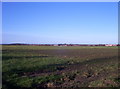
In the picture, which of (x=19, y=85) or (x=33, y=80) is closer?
(x=19, y=85)

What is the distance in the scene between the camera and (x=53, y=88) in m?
10.2

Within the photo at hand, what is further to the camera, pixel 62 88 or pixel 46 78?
pixel 46 78

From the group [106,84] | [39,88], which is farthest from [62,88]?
[106,84]

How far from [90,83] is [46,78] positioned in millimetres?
3171

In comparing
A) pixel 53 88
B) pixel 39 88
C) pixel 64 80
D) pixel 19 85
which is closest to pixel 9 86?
pixel 19 85

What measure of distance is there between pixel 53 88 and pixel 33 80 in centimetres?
202

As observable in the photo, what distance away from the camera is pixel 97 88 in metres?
10.2

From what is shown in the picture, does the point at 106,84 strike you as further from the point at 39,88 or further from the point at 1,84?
the point at 1,84

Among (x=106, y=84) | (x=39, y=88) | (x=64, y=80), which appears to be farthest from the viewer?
(x=64, y=80)

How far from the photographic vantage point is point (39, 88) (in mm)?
10062

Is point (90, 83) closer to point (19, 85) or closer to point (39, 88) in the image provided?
point (39, 88)

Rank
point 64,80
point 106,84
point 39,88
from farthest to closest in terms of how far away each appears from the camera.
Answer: point 64,80
point 106,84
point 39,88

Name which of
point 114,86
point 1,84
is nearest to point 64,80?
point 114,86

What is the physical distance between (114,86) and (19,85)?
583cm
